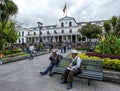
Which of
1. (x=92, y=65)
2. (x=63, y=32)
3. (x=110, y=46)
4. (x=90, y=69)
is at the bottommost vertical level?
(x=90, y=69)

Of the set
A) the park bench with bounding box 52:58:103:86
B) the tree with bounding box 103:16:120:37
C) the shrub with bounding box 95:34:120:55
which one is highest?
the tree with bounding box 103:16:120:37

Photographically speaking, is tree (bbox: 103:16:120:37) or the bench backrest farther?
tree (bbox: 103:16:120:37)

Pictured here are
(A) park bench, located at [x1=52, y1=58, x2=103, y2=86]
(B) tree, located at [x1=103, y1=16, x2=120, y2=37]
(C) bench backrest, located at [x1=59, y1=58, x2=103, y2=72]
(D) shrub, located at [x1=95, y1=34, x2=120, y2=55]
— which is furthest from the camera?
(B) tree, located at [x1=103, y1=16, x2=120, y2=37]

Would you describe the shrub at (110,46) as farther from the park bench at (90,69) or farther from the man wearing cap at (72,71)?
the man wearing cap at (72,71)

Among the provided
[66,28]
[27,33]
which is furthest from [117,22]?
[27,33]

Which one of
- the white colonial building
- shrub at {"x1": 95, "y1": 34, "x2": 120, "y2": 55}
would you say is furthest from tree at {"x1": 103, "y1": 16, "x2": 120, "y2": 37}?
the white colonial building

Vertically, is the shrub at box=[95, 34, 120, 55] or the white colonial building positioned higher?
the white colonial building

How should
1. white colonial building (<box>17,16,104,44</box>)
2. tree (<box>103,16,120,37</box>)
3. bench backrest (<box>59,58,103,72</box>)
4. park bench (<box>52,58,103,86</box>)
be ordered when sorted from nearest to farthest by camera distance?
park bench (<box>52,58,103,86</box>), bench backrest (<box>59,58,103,72</box>), tree (<box>103,16,120,37</box>), white colonial building (<box>17,16,104,44</box>)

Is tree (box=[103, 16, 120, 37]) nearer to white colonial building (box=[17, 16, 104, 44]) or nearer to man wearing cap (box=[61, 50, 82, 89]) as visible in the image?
man wearing cap (box=[61, 50, 82, 89])

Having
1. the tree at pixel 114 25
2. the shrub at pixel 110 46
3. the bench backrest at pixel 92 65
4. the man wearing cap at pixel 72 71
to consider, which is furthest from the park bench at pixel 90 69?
the tree at pixel 114 25

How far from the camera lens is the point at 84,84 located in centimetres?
495

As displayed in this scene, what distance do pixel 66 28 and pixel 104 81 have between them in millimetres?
50203

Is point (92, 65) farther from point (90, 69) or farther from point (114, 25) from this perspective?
point (114, 25)

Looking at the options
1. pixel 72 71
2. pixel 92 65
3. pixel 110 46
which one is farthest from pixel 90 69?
pixel 110 46
